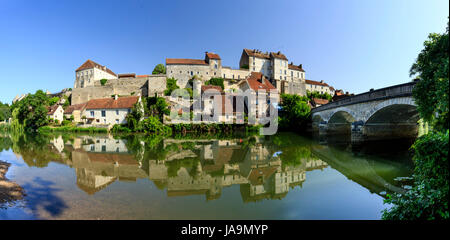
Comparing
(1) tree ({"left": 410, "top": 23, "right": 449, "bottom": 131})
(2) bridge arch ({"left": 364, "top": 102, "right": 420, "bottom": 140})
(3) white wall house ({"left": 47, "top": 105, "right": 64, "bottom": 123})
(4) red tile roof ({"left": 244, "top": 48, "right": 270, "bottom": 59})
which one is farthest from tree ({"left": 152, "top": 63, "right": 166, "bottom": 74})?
(1) tree ({"left": 410, "top": 23, "right": 449, "bottom": 131})

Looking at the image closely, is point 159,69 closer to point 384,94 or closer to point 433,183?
point 384,94

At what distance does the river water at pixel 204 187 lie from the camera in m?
5.33

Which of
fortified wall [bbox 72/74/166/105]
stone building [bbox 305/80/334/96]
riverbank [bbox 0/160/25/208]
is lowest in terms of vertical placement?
riverbank [bbox 0/160/25/208]

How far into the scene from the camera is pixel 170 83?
43688 millimetres

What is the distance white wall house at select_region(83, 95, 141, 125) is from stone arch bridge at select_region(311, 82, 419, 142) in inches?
1288

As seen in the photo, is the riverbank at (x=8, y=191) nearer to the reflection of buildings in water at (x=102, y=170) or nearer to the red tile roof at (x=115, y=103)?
the reflection of buildings in water at (x=102, y=170)

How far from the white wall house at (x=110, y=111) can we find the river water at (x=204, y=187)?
2175cm

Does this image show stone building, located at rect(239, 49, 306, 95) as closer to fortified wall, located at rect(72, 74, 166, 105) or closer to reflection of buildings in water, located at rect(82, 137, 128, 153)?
fortified wall, located at rect(72, 74, 166, 105)

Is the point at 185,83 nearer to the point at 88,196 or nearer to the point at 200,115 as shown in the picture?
the point at 200,115

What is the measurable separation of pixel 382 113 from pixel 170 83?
130 feet

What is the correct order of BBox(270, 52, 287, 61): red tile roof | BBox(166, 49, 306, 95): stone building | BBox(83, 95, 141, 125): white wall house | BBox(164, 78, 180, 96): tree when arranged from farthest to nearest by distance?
BBox(270, 52, 287, 61): red tile roof
BBox(166, 49, 306, 95): stone building
BBox(164, 78, 180, 96): tree
BBox(83, 95, 141, 125): white wall house

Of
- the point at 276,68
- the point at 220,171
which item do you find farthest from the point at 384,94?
the point at 276,68

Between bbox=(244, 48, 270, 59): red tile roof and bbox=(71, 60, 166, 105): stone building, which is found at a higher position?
bbox=(244, 48, 270, 59): red tile roof

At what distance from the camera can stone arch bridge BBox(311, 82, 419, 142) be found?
13.5 metres
